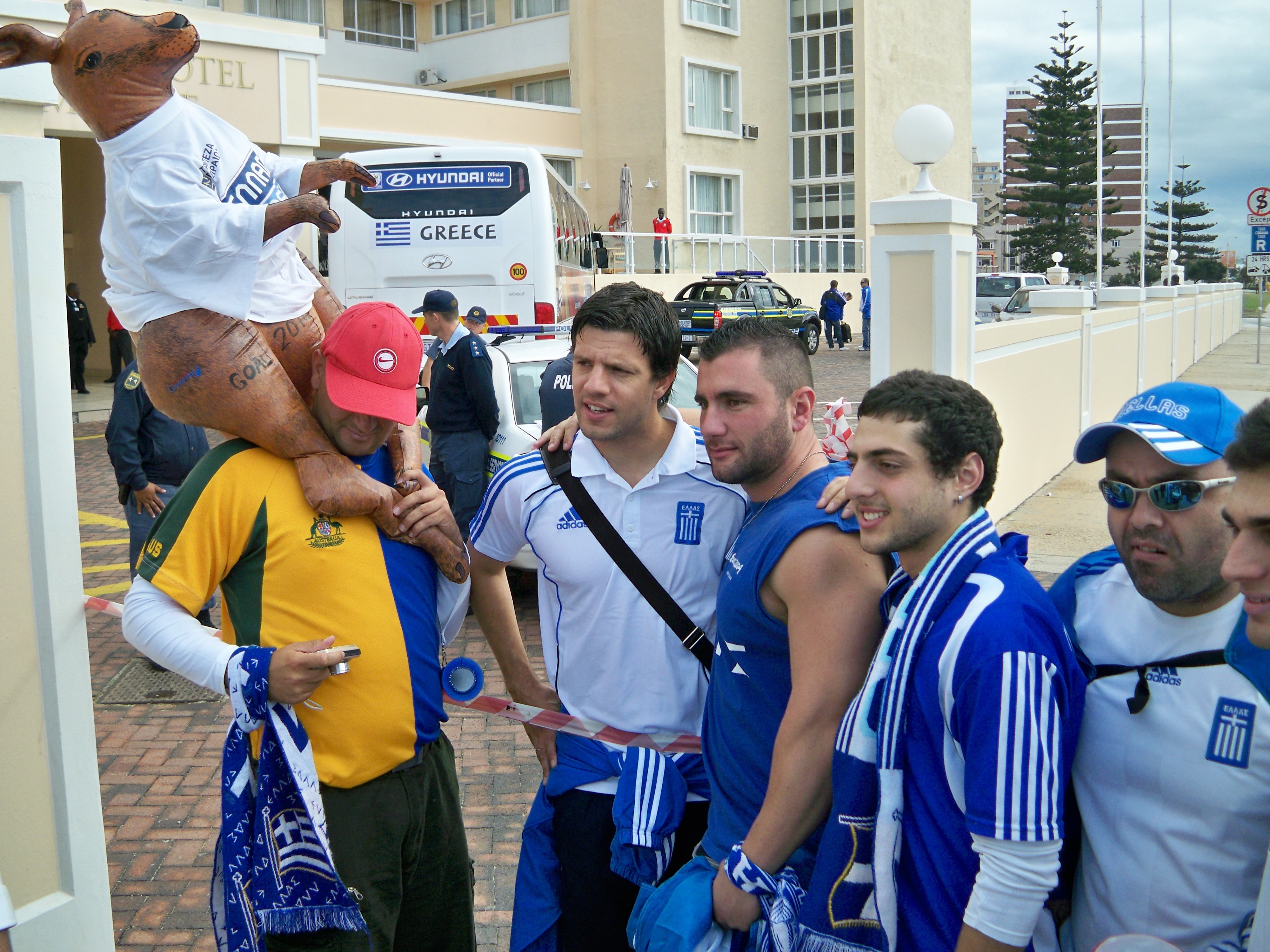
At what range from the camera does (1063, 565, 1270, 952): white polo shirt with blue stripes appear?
73.5 inches

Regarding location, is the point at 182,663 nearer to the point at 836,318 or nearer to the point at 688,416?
the point at 688,416

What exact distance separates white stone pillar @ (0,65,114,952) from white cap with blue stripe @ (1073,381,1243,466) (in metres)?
2.71

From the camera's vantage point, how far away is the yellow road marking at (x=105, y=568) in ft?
31.9

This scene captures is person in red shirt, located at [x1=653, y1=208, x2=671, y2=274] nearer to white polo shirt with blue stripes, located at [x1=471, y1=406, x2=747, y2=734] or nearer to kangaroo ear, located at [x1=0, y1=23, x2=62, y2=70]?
white polo shirt with blue stripes, located at [x1=471, y1=406, x2=747, y2=734]

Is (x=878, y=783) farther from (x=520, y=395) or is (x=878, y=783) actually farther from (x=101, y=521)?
(x=101, y=521)

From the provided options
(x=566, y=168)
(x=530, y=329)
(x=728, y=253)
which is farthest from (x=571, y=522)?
(x=566, y=168)

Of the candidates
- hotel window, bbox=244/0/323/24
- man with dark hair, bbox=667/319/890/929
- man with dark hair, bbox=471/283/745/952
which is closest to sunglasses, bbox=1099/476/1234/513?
man with dark hair, bbox=667/319/890/929

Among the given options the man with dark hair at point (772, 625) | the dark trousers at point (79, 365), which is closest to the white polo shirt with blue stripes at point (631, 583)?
the man with dark hair at point (772, 625)

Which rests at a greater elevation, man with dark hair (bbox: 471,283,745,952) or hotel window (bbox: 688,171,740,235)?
hotel window (bbox: 688,171,740,235)

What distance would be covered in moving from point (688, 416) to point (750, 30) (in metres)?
42.3

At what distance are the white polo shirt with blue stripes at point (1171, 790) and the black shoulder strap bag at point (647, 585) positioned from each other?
96cm

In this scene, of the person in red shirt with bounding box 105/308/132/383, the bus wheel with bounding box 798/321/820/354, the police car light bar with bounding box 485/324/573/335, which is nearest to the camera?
the police car light bar with bounding box 485/324/573/335

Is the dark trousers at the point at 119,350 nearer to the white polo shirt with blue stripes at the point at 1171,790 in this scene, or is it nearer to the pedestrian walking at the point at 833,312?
the white polo shirt with blue stripes at the point at 1171,790

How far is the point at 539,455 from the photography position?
9.91 ft
